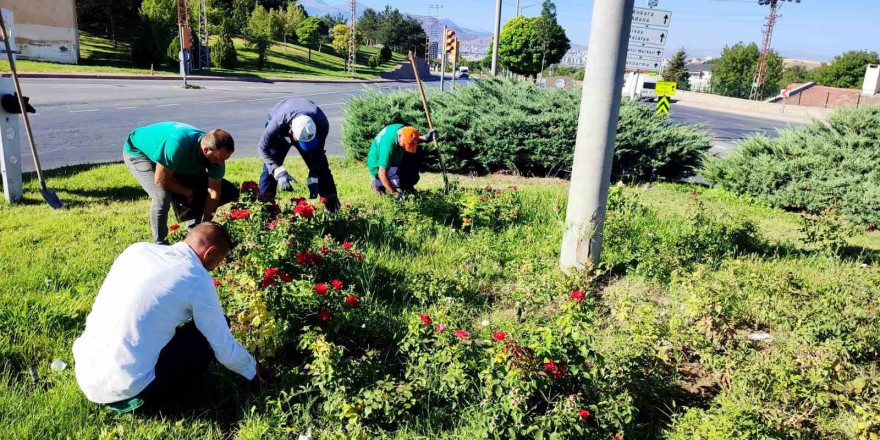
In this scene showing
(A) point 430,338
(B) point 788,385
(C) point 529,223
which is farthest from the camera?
(C) point 529,223

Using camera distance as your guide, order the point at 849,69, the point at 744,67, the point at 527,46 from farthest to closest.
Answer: the point at 744,67, the point at 849,69, the point at 527,46

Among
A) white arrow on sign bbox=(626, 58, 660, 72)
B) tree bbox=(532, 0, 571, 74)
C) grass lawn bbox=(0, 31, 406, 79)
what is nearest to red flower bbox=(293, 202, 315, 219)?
white arrow on sign bbox=(626, 58, 660, 72)

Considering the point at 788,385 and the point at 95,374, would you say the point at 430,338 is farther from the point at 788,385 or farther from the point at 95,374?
the point at 788,385

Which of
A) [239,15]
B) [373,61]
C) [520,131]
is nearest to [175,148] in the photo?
[520,131]

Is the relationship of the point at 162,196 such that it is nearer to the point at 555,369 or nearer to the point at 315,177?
the point at 315,177

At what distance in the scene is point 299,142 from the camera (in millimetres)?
5145

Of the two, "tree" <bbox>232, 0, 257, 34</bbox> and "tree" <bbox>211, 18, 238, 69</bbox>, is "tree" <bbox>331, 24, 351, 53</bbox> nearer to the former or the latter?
"tree" <bbox>232, 0, 257, 34</bbox>

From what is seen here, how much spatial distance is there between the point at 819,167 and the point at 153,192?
25.4ft

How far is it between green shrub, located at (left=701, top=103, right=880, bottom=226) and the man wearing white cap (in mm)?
5842

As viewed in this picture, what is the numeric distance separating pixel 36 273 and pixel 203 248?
224 centimetres

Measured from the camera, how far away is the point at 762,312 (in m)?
3.92

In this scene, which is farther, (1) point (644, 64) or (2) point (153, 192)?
(1) point (644, 64)

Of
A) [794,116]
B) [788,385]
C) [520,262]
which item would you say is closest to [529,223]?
[520,262]

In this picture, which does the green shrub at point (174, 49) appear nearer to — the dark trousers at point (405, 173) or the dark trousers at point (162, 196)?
the dark trousers at point (405, 173)
